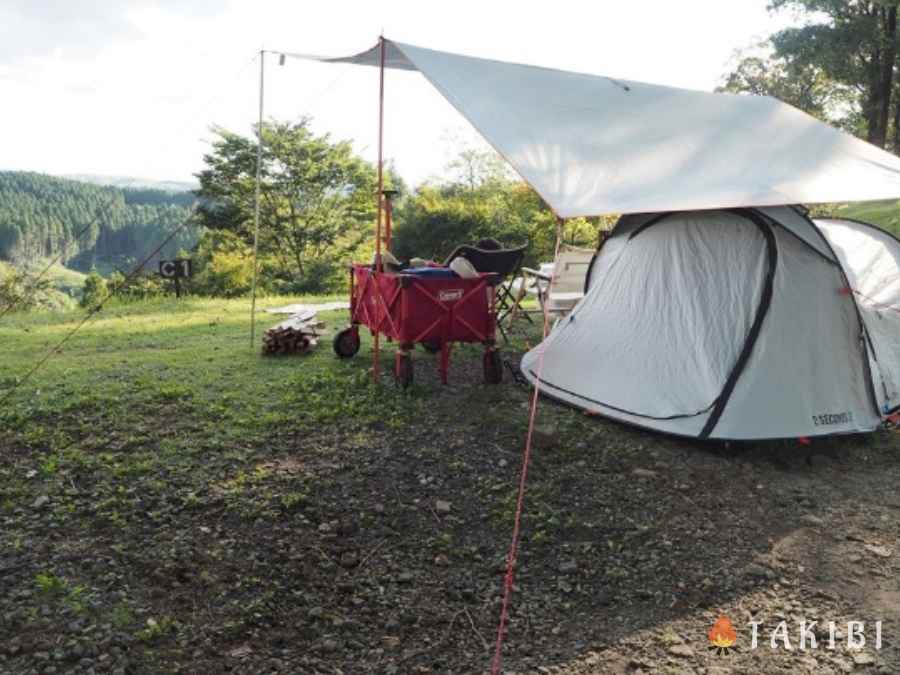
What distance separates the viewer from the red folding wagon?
4863mm

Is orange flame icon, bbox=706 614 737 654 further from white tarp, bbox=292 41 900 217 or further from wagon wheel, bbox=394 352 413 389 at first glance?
wagon wheel, bbox=394 352 413 389

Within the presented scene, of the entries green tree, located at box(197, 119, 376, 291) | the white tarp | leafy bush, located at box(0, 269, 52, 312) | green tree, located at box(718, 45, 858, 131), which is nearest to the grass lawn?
the white tarp

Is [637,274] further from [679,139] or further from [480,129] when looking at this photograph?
[480,129]

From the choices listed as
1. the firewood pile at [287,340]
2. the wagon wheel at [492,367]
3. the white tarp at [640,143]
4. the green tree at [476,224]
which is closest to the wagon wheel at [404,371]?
the wagon wheel at [492,367]

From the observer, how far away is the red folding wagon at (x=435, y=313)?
16.0ft

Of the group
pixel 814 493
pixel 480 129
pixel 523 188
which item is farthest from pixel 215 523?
pixel 523 188

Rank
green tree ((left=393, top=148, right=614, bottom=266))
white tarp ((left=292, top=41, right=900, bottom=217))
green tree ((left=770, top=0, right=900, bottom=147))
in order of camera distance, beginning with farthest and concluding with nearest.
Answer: green tree ((left=393, top=148, right=614, bottom=266)) < green tree ((left=770, top=0, right=900, bottom=147)) < white tarp ((left=292, top=41, right=900, bottom=217))

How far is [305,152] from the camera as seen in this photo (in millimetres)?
23078

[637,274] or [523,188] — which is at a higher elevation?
[523,188]

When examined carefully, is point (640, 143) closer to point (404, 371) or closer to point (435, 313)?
point (435, 313)

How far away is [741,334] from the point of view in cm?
424

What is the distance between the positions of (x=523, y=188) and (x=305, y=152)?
735cm

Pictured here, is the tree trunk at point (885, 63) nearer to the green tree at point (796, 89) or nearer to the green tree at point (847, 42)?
the green tree at point (847, 42)

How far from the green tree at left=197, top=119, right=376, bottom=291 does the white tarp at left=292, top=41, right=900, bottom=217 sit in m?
18.2
